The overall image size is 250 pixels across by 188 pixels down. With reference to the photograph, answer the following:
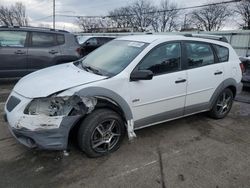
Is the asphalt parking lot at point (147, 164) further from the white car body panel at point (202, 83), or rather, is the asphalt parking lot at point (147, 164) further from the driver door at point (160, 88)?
the white car body panel at point (202, 83)

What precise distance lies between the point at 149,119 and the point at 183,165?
2.75 feet

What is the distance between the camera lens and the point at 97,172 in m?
2.83

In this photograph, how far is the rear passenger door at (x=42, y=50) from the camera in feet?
22.0

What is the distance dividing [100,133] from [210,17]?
49.1 meters

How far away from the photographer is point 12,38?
6.46m

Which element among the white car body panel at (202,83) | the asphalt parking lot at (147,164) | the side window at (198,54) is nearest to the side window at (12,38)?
the asphalt parking lot at (147,164)

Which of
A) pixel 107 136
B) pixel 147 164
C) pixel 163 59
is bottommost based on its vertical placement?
pixel 147 164

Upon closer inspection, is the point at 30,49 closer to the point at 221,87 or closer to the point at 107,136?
the point at 107,136

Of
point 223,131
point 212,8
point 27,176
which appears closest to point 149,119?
point 223,131

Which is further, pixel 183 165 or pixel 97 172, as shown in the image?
pixel 183 165

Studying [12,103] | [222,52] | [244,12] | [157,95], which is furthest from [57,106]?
[244,12]

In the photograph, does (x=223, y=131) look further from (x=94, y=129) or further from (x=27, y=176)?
(x=27, y=176)

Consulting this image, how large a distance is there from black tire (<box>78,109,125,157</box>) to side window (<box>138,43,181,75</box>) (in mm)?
838

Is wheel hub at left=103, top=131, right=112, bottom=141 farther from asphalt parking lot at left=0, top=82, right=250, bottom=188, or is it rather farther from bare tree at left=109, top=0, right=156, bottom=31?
bare tree at left=109, top=0, right=156, bottom=31
